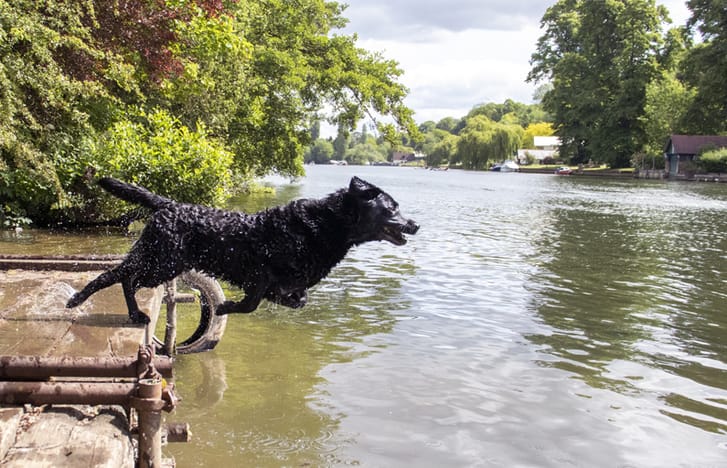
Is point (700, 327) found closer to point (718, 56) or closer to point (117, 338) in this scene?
point (117, 338)

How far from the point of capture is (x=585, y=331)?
9.64 metres

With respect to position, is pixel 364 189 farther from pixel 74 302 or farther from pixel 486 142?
pixel 486 142

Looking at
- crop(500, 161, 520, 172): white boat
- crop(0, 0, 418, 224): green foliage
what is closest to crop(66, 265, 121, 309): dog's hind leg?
crop(0, 0, 418, 224): green foliage

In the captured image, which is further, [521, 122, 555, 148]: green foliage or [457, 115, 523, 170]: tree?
[521, 122, 555, 148]: green foliage

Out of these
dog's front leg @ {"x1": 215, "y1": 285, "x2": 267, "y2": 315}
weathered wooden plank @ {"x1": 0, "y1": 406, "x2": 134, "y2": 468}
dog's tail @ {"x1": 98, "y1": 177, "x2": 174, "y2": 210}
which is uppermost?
dog's tail @ {"x1": 98, "y1": 177, "x2": 174, "y2": 210}

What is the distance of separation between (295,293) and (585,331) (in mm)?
5759

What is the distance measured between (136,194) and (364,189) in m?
2.09

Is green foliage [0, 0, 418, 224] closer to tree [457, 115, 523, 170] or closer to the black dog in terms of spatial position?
the black dog

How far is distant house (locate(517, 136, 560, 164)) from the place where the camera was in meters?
134

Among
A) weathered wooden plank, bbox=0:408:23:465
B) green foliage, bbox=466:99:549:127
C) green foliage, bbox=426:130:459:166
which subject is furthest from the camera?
green foliage, bbox=466:99:549:127

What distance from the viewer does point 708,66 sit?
66.6 metres

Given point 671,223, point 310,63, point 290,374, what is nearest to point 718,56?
point 671,223

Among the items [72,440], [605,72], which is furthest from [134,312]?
[605,72]

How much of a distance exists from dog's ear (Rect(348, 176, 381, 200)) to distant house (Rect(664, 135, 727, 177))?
79554 mm
